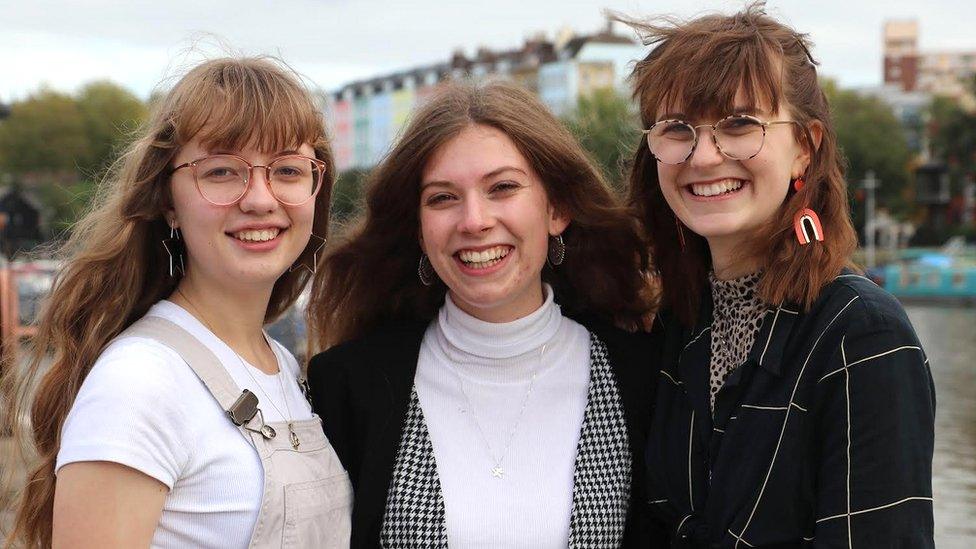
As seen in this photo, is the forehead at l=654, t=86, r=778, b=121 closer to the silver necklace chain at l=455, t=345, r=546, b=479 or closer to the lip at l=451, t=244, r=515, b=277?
the lip at l=451, t=244, r=515, b=277

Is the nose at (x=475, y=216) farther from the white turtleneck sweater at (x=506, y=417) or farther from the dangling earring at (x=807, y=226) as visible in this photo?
the dangling earring at (x=807, y=226)

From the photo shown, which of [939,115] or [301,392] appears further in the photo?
[939,115]

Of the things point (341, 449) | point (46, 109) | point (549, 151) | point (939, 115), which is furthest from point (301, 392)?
point (46, 109)

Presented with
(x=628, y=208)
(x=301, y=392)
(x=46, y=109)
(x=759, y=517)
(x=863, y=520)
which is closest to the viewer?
(x=863, y=520)

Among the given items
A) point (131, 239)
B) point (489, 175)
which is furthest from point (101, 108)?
point (131, 239)

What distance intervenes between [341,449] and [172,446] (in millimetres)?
975

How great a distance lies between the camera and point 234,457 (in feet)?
8.80

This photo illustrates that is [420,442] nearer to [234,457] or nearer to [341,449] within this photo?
[341,449]

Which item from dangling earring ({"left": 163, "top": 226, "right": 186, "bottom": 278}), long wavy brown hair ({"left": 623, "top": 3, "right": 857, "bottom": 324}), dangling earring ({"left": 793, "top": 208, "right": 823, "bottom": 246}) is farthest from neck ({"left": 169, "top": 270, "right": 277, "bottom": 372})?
dangling earring ({"left": 793, "top": 208, "right": 823, "bottom": 246})

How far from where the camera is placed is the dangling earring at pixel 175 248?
3023 mm

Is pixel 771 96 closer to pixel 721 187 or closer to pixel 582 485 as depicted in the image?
pixel 721 187

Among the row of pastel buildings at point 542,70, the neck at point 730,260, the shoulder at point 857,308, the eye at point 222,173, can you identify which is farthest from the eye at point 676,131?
the row of pastel buildings at point 542,70

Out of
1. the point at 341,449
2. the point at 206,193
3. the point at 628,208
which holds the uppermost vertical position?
the point at 206,193

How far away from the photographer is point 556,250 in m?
3.72
